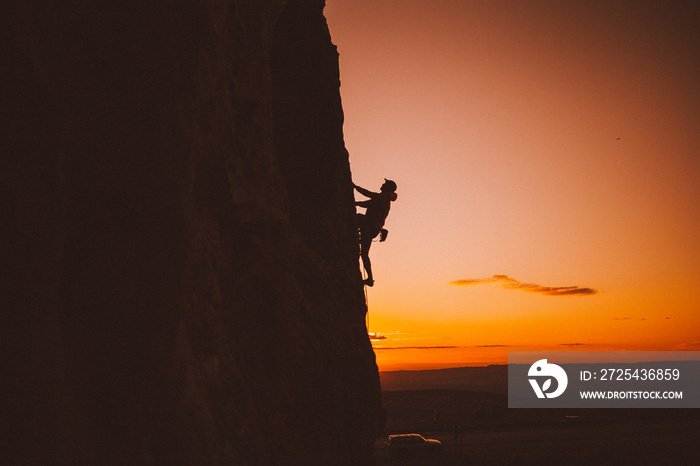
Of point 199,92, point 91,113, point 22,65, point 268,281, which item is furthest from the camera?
point 268,281

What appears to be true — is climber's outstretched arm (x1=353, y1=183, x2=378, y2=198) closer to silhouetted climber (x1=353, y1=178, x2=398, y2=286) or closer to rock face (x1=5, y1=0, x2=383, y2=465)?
silhouetted climber (x1=353, y1=178, x2=398, y2=286)

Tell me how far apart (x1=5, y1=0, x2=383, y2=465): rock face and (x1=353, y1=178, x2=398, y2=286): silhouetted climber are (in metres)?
5.05

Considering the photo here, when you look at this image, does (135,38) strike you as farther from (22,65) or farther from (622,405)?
(622,405)

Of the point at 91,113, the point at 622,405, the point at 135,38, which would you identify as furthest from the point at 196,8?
the point at 622,405

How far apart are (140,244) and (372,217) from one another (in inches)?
302

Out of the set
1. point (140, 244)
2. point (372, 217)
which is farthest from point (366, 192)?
point (140, 244)

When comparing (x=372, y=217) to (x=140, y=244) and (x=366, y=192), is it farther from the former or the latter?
(x=140, y=244)

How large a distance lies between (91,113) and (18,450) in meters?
2.95

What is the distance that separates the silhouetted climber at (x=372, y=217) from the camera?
12.9m

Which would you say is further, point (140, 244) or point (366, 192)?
point (366, 192)

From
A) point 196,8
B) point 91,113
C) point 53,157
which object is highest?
point 196,8

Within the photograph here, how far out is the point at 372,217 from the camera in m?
12.9

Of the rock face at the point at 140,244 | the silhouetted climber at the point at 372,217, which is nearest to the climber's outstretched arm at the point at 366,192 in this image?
the silhouetted climber at the point at 372,217

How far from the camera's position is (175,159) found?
5.87 m
